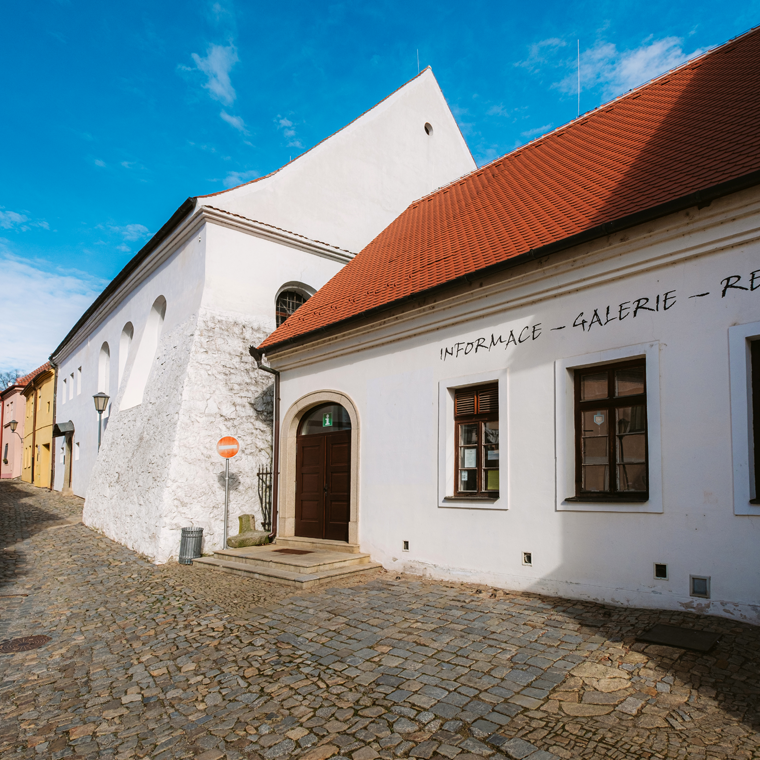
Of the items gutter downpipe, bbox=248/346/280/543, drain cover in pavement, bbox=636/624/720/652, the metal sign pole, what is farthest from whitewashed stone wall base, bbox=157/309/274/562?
drain cover in pavement, bbox=636/624/720/652

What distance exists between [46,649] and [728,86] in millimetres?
11450

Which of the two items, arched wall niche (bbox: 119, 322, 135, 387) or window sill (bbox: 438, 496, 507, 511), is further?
arched wall niche (bbox: 119, 322, 135, 387)

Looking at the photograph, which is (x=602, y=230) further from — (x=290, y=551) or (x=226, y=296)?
(x=226, y=296)

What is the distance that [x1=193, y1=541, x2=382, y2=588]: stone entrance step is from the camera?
8.86 meters

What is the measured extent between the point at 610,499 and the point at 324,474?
6198 mm

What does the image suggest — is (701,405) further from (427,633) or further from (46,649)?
(46,649)

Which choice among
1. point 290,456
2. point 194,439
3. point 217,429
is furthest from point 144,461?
point 290,456

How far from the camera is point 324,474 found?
1173 centimetres

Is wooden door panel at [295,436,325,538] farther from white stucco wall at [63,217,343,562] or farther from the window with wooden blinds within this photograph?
the window with wooden blinds

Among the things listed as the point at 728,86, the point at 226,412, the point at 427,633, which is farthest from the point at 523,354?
the point at 226,412

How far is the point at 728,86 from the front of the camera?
343 inches

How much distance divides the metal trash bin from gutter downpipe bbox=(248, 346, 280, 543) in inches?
60.5

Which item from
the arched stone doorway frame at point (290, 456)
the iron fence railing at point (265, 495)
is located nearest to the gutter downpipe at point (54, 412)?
the iron fence railing at point (265, 495)

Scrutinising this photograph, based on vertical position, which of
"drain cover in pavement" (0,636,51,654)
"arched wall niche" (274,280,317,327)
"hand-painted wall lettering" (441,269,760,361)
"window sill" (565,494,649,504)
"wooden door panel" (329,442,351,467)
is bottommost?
"drain cover in pavement" (0,636,51,654)
